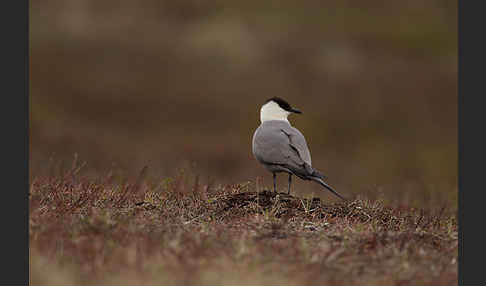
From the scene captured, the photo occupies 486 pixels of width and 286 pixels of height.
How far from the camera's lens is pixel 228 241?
231 inches

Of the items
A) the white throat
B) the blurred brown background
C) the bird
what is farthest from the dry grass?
the blurred brown background

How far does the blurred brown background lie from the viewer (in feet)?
76.2

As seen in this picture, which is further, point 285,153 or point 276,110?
point 276,110

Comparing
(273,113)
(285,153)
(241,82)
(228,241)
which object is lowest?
(228,241)

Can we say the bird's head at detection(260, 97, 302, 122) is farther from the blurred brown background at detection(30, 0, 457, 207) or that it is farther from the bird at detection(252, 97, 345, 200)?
the blurred brown background at detection(30, 0, 457, 207)

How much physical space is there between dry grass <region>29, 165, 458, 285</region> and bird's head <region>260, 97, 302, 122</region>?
4.78 feet

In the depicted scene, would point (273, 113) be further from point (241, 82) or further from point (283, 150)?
point (241, 82)

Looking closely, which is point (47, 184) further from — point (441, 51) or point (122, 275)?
point (441, 51)

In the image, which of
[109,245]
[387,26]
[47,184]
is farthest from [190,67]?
[109,245]

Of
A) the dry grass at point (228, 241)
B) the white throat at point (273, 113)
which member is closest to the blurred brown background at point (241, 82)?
the white throat at point (273, 113)

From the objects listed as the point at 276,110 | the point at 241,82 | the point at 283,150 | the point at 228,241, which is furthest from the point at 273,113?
the point at 241,82

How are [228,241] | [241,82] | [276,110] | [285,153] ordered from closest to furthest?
[228,241] → [285,153] → [276,110] → [241,82]

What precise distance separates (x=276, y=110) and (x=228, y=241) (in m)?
3.32

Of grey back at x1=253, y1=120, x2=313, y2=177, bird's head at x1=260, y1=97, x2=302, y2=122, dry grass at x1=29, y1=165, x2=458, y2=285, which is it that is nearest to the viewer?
dry grass at x1=29, y1=165, x2=458, y2=285
